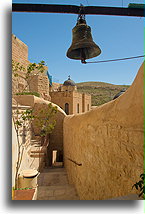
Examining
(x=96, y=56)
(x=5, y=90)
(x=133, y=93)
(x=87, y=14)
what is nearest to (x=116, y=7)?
(x=87, y=14)

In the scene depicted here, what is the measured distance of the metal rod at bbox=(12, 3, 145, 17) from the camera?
6.24 ft

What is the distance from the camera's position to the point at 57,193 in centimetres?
470

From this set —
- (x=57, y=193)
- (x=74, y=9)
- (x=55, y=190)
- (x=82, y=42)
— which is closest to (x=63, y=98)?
(x=55, y=190)

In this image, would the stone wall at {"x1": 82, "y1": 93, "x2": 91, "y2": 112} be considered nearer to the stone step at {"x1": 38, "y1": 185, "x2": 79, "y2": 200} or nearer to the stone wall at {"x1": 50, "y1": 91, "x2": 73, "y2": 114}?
the stone wall at {"x1": 50, "y1": 91, "x2": 73, "y2": 114}

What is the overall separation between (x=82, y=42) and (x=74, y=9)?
440mm

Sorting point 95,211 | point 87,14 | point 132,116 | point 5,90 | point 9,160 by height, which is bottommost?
point 95,211

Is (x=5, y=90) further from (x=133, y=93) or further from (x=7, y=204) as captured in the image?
(x=133, y=93)

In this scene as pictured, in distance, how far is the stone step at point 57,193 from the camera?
438cm

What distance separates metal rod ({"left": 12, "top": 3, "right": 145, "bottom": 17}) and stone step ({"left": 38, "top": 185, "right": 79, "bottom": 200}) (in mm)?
4695

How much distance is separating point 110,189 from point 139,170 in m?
0.91

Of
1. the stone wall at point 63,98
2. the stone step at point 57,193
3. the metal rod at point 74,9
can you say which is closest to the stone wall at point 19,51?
the stone wall at point 63,98

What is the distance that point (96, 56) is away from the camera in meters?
2.49

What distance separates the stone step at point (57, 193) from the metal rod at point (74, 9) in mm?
4695

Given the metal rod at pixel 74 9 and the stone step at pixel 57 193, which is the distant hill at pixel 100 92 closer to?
the stone step at pixel 57 193
